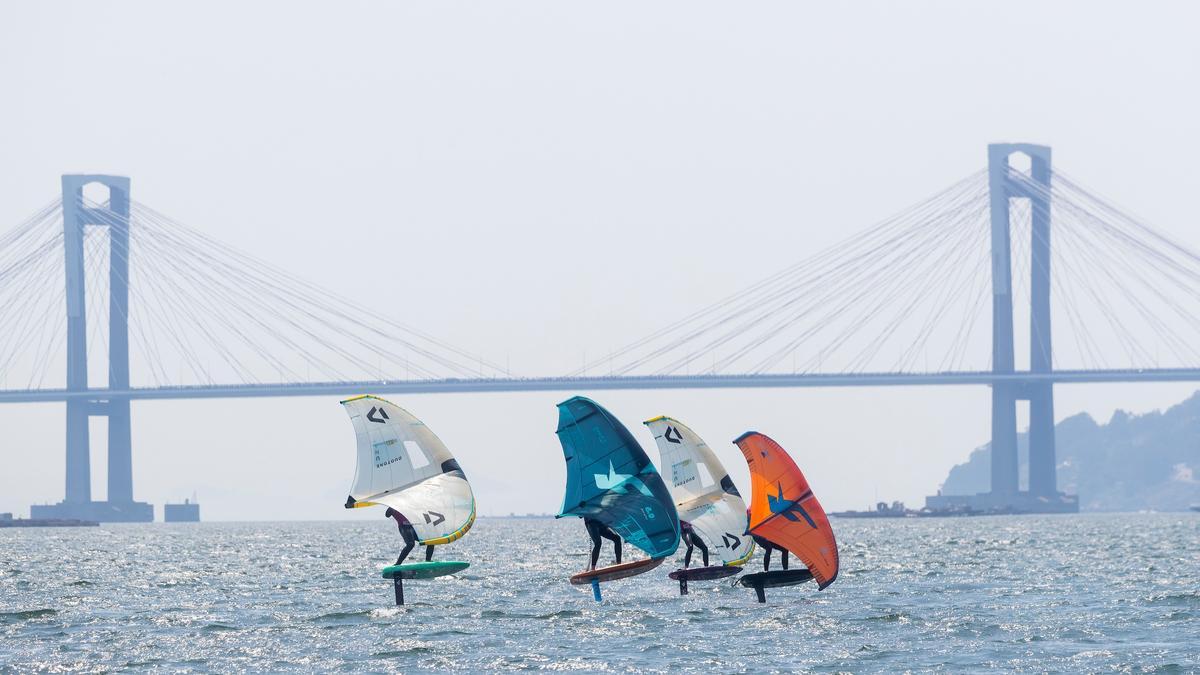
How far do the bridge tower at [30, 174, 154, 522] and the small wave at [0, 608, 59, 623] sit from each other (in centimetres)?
8485

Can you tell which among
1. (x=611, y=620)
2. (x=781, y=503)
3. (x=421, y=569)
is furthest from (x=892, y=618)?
(x=421, y=569)

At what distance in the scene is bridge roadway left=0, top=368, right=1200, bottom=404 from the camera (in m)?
118

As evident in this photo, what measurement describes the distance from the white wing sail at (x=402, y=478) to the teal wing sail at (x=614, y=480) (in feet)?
7.04

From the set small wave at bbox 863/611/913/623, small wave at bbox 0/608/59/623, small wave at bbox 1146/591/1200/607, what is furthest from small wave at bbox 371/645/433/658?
small wave at bbox 1146/591/1200/607

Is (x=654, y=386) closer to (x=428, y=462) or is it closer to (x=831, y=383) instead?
(x=831, y=383)

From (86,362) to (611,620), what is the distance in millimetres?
95348

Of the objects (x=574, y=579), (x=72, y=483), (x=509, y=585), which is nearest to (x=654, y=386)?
(x=72, y=483)

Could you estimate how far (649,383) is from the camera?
119 meters

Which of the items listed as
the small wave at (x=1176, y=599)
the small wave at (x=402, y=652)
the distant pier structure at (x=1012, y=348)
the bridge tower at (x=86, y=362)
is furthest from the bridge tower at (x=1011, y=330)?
the small wave at (x=402, y=652)

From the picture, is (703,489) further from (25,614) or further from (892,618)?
(25,614)

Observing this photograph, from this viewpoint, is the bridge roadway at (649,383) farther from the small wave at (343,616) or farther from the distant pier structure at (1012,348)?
the small wave at (343,616)

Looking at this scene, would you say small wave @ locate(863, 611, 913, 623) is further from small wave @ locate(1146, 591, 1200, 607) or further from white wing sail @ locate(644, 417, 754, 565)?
small wave @ locate(1146, 591, 1200, 607)

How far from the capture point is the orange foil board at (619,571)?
4081 centimetres

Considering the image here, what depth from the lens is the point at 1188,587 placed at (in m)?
47.4
